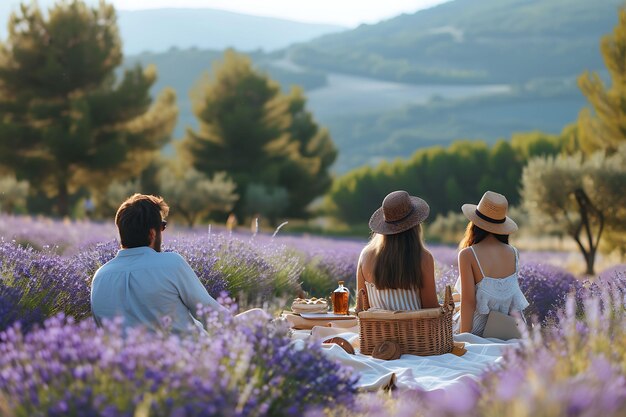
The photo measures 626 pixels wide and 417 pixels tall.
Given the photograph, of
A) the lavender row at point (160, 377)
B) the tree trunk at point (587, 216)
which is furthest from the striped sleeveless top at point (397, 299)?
the tree trunk at point (587, 216)

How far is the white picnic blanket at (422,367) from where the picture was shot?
5.29 meters

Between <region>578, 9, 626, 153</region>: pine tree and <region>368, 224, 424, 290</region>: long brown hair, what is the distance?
1503 centimetres

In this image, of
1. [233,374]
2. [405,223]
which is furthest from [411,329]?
[233,374]

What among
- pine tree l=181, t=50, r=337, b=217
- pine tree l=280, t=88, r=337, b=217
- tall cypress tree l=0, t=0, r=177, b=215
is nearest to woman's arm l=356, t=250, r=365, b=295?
tall cypress tree l=0, t=0, r=177, b=215

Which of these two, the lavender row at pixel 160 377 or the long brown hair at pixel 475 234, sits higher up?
the long brown hair at pixel 475 234

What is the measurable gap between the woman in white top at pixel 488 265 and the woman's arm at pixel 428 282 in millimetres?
509

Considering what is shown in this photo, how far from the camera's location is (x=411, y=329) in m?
5.86

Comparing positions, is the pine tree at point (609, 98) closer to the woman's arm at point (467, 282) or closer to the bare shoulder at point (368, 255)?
the woman's arm at point (467, 282)

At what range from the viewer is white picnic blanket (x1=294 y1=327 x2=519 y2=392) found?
17.3ft

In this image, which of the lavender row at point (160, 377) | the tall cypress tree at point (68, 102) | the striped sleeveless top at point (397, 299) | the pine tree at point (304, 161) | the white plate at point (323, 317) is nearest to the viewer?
the lavender row at point (160, 377)

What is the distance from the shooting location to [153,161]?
37844 mm

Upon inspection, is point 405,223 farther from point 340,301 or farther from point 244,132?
point 244,132

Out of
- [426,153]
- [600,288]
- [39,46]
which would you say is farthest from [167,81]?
[600,288]

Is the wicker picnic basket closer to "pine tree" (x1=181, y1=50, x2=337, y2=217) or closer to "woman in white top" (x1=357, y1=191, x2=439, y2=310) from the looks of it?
"woman in white top" (x1=357, y1=191, x2=439, y2=310)
